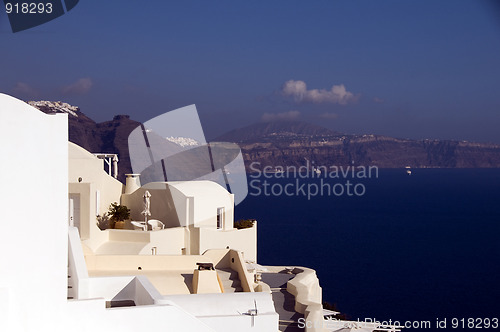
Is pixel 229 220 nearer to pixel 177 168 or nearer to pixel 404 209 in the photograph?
pixel 177 168

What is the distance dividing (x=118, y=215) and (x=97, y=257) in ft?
14.1

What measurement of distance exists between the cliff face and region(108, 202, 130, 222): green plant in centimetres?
4990

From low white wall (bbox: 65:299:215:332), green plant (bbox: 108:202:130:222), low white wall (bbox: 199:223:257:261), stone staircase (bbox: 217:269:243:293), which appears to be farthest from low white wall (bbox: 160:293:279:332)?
green plant (bbox: 108:202:130:222)

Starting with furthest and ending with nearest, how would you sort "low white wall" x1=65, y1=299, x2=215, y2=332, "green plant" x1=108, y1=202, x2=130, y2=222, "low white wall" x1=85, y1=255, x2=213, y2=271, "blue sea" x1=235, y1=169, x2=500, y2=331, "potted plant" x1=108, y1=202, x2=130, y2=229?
"blue sea" x1=235, y1=169, x2=500, y2=331
"green plant" x1=108, y1=202, x2=130, y2=222
"potted plant" x1=108, y1=202, x2=130, y2=229
"low white wall" x1=85, y1=255, x2=213, y2=271
"low white wall" x1=65, y1=299, x2=215, y2=332

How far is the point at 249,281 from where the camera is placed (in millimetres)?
14125

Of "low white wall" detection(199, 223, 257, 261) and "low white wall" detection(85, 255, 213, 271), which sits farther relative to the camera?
"low white wall" detection(199, 223, 257, 261)

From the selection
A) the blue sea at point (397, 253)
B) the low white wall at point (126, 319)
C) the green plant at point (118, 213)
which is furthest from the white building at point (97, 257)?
the blue sea at point (397, 253)

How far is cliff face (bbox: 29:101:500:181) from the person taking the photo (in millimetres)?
77500

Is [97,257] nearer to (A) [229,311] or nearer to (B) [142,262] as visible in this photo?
(B) [142,262]

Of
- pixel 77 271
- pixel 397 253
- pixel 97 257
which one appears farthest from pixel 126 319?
pixel 397 253

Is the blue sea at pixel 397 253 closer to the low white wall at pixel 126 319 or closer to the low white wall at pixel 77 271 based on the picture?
the low white wall at pixel 77 271

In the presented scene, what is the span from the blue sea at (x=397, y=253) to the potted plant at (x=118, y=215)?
848 inches

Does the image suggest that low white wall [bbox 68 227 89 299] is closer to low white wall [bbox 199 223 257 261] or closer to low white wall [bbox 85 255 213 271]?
low white wall [bbox 85 255 213 271]

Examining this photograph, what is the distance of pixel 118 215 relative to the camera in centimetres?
1812
